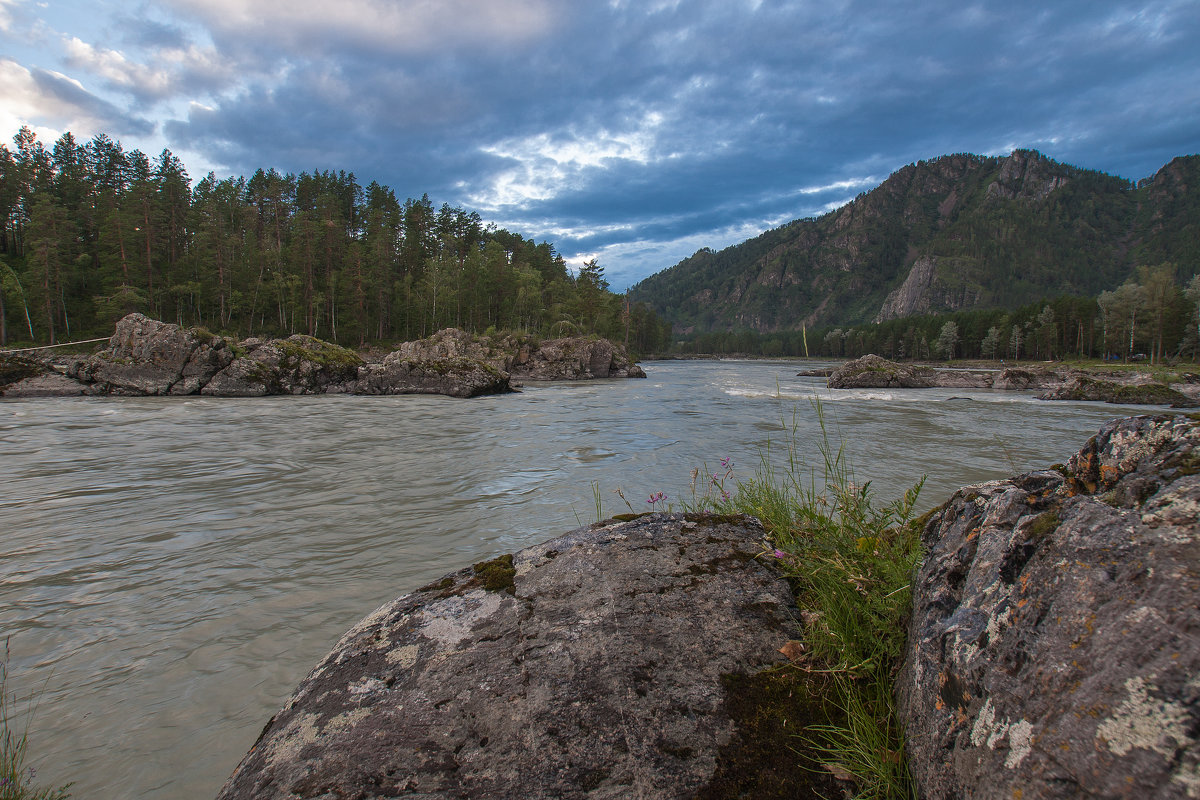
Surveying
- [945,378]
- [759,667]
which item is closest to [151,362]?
[759,667]

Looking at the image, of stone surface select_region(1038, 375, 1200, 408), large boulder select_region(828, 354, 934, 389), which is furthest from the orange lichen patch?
large boulder select_region(828, 354, 934, 389)

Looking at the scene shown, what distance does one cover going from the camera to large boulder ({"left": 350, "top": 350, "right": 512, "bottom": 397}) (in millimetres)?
24562

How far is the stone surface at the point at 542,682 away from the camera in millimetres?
1727

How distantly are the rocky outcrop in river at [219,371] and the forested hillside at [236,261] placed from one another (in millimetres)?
34213

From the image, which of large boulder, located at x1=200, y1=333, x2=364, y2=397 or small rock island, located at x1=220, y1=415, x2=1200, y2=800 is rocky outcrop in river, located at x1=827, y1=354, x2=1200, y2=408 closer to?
large boulder, located at x1=200, y1=333, x2=364, y2=397

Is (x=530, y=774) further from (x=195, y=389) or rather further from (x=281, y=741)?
(x=195, y=389)

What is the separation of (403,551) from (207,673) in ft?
6.74

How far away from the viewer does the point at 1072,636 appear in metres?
1.29

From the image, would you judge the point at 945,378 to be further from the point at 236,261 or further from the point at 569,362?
the point at 236,261

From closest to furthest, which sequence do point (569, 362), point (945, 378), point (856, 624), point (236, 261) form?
point (856, 624) → point (945, 378) → point (569, 362) → point (236, 261)

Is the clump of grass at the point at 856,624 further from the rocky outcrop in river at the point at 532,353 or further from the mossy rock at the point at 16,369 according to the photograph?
the rocky outcrop in river at the point at 532,353

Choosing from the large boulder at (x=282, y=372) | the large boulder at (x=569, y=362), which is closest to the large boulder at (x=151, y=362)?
the large boulder at (x=282, y=372)

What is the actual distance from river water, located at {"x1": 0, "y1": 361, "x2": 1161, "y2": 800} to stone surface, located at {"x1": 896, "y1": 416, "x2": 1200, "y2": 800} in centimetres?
304

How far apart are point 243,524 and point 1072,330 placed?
334 ft
